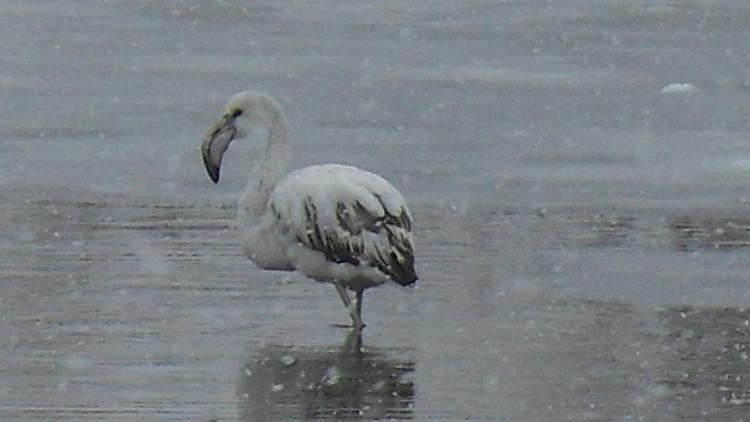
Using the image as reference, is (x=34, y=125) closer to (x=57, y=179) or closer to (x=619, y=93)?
(x=57, y=179)

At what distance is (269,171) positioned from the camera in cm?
1047

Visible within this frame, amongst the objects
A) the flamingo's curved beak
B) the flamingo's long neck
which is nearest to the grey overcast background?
the flamingo's long neck

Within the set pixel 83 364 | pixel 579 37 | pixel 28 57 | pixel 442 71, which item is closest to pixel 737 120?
pixel 442 71

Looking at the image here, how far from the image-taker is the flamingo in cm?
972

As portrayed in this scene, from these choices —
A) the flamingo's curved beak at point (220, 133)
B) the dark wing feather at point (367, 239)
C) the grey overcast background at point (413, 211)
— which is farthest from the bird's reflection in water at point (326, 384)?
the flamingo's curved beak at point (220, 133)

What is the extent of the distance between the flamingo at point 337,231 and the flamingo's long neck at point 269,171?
12mm

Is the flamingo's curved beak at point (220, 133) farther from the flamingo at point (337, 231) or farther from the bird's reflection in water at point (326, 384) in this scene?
the bird's reflection in water at point (326, 384)

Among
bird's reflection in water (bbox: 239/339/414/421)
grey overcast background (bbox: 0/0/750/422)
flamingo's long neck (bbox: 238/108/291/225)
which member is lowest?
grey overcast background (bbox: 0/0/750/422)

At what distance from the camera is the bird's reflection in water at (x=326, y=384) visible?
800cm

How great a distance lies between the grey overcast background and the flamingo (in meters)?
0.23

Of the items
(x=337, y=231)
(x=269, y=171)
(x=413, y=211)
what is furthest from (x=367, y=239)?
(x=413, y=211)

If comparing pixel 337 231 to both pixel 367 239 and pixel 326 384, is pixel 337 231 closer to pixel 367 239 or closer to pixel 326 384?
pixel 367 239

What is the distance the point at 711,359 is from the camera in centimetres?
897

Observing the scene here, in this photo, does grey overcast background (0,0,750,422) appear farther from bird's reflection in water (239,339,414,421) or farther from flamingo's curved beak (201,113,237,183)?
flamingo's curved beak (201,113,237,183)
